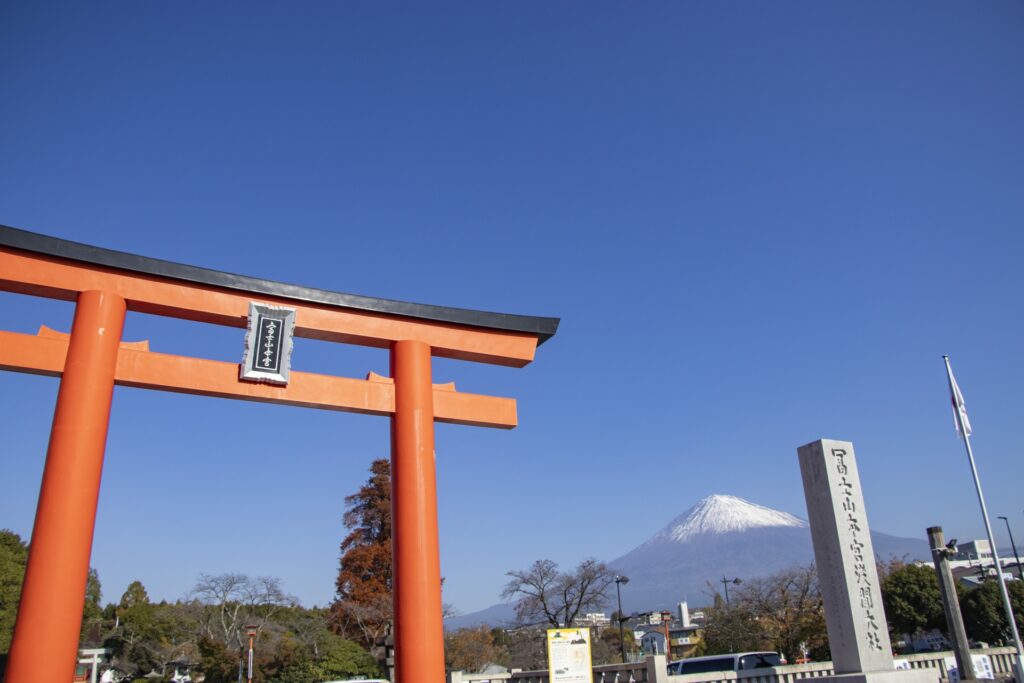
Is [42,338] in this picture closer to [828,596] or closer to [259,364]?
[259,364]

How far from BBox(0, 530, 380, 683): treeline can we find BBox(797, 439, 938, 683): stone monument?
19274 mm

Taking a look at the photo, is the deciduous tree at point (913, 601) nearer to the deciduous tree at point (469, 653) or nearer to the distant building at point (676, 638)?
the distant building at point (676, 638)

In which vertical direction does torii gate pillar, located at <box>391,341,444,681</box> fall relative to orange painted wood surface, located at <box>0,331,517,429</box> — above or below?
below

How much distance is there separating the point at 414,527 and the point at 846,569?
18.5 feet

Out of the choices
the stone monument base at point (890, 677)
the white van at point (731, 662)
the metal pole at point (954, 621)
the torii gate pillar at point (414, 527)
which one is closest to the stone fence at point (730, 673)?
the stone monument base at point (890, 677)

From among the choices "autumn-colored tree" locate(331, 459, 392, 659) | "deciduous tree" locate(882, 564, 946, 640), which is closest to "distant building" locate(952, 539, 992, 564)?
"deciduous tree" locate(882, 564, 946, 640)

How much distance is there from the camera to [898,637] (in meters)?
37.5

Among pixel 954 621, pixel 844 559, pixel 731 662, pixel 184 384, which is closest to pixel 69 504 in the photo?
pixel 184 384

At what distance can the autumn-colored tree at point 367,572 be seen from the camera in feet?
102

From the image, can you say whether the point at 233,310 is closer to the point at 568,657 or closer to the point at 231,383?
the point at 231,383

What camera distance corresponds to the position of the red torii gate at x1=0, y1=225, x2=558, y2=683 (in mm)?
6102

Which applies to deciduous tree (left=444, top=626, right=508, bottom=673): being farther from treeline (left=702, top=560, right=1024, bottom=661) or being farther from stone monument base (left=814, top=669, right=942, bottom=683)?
stone monument base (left=814, top=669, right=942, bottom=683)

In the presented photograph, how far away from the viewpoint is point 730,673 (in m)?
10.2

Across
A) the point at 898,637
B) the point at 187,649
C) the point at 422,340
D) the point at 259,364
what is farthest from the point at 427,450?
the point at 898,637
